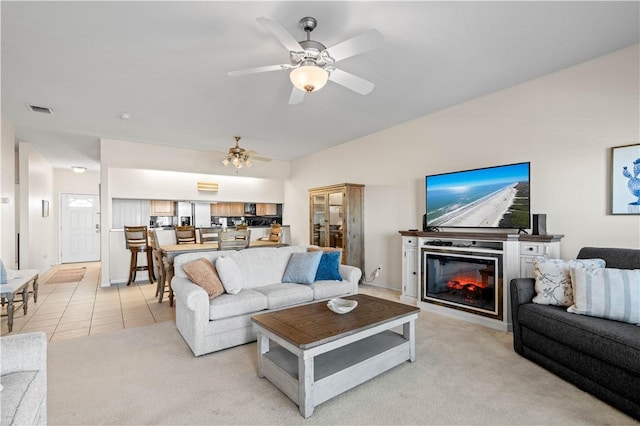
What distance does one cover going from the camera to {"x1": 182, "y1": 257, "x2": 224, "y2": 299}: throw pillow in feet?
9.38

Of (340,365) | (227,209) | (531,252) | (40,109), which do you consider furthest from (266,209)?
(340,365)

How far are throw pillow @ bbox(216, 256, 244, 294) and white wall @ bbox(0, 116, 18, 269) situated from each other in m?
3.53

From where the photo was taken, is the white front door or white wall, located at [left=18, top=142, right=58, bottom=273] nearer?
white wall, located at [left=18, top=142, right=58, bottom=273]

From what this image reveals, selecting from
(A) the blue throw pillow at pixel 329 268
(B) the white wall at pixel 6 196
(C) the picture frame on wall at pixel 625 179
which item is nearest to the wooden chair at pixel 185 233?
(B) the white wall at pixel 6 196

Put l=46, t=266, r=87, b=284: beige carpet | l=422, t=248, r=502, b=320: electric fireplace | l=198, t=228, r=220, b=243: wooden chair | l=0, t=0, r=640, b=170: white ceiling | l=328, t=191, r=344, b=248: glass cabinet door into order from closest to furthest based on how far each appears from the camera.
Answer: l=0, t=0, r=640, b=170: white ceiling → l=422, t=248, r=502, b=320: electric fireplace → l=198, t=228, r=220, b=243: wooden chair → l=328, t=191, r=344, b=248: glass cabinet door → l=46, t=266, r=87, b=284: beige carpet

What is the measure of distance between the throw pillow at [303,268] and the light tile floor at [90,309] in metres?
1.52

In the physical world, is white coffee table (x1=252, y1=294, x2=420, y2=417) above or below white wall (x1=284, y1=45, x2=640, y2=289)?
below

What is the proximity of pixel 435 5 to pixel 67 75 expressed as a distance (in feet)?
11.6

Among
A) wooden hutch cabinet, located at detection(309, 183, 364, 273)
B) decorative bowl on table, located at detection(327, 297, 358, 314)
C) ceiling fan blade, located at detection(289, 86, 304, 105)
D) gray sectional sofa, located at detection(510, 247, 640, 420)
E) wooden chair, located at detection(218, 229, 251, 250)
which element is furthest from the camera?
wooden hutch cabinet, located at detection(309, 183, 364, 273)

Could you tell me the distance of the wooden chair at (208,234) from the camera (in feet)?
16.8

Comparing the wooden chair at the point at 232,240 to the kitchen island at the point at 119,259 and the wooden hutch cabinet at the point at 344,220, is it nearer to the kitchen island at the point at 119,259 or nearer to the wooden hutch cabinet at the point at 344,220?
the wooden hutch cabinet at the point at 344,220

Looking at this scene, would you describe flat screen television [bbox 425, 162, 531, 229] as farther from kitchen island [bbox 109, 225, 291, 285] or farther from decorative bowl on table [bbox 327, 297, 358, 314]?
kitchen island [bbox 109, 225, 291, 285]

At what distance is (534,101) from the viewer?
11.0 ft

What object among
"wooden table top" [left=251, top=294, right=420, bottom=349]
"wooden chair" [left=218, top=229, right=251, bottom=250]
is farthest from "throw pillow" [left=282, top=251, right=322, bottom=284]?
"wooden chair" [left=218, top=229, right=251, bottom=250]
